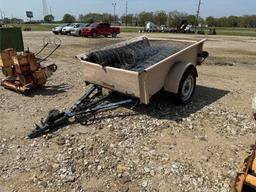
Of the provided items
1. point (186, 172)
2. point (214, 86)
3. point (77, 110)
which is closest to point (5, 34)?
point (77, 110)

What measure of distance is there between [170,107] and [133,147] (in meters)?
1.70

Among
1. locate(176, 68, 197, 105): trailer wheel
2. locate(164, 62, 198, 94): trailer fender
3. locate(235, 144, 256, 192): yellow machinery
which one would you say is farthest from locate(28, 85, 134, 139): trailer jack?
locate(235, 144, 256, 192): yellow machinery

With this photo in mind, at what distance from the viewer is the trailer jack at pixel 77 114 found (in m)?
4.52

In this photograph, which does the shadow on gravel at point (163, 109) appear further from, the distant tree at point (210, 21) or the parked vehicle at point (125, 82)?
the distant tree at point (210, 21)

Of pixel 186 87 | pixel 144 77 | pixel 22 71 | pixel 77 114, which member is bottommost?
pixel 77 114

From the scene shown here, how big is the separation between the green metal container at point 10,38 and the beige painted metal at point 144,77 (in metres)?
7.33

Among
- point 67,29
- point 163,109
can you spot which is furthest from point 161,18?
point 163,109

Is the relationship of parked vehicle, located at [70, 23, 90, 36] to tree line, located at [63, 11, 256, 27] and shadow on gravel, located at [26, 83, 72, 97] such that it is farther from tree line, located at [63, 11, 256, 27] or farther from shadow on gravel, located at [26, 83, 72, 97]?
tree line, located at [63, 11, 256, 27]

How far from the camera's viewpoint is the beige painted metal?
4.58 metres

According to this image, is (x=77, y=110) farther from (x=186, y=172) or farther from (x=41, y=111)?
(x=186, y=172)

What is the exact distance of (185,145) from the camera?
162 inches

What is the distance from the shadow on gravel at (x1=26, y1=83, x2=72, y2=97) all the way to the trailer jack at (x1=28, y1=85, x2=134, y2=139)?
60.4 inches

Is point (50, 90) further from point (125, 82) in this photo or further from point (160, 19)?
point (160, 19)

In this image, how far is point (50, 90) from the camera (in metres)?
6.84
